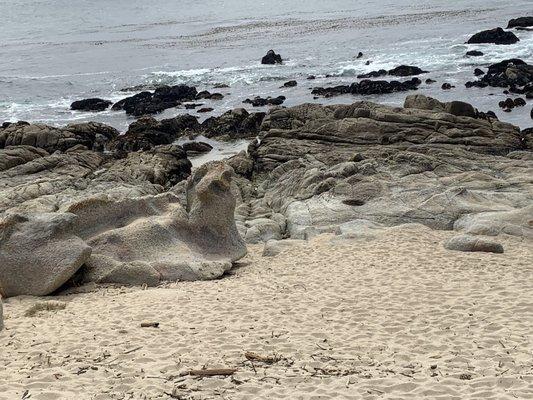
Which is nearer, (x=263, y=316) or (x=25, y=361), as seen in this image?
(x=25, y=361)

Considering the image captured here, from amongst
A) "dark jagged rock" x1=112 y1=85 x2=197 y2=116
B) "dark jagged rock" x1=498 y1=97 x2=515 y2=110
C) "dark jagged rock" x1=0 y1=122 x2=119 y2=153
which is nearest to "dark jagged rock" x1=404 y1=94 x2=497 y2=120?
"dark jagged rock" x1=498 y1=97 x2=515 y2=110

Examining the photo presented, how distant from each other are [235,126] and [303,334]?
2225cm

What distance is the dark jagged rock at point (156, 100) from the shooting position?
38875 mm

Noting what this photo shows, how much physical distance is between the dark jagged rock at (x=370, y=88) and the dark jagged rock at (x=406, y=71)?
260cm

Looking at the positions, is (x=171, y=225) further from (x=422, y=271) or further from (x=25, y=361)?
(x=25, y=361)

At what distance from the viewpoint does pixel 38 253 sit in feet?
45.0

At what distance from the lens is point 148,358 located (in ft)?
31.0

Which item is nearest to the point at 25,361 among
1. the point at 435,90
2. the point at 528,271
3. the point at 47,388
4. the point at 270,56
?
the point at 47,388

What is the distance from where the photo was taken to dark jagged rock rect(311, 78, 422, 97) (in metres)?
38.5

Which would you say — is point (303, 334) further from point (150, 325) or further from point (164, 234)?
point (164, 234)

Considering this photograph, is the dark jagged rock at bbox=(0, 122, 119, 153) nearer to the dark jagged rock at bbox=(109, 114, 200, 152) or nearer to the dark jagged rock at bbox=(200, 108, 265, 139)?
the dark jagged rock at bbox=(109, 114, 200, 152)

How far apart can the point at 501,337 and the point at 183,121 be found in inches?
1010

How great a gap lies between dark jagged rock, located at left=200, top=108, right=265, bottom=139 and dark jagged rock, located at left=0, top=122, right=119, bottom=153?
473 cm

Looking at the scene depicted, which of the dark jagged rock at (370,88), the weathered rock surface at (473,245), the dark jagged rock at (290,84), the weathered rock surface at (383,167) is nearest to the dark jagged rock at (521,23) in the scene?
the dark jagged rock at (370,88)
